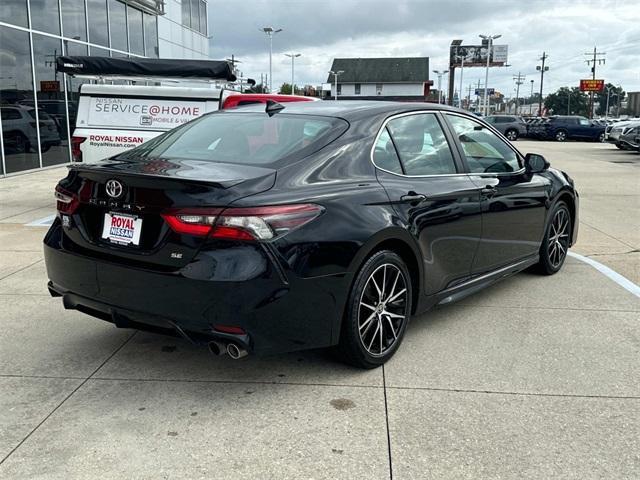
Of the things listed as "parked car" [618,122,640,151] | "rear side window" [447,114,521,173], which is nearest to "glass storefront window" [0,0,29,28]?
"rear side window" [447,114,521,173]

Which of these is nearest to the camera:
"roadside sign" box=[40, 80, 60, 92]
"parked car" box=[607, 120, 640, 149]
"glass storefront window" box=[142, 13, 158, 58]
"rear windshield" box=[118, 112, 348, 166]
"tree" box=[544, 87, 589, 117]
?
"rear windshield" box=[118, 112, 348, 166]

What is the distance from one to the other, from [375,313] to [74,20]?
16611 mm

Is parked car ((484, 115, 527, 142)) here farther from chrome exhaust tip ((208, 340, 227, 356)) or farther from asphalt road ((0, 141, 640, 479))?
chrome exhaust tip ((208, 340, 227, 356))

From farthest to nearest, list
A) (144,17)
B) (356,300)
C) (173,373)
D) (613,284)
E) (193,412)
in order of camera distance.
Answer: (144,17)
(613,284)
(173,373)
(356,300)
(193,412)

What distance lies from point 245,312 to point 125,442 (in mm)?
834

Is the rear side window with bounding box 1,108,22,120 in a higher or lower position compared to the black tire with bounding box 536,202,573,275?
higher

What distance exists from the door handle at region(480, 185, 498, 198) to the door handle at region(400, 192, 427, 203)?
0.77m

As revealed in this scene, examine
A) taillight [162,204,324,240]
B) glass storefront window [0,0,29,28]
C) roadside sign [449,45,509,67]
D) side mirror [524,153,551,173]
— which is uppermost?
roadside sign [449,45,509,67]

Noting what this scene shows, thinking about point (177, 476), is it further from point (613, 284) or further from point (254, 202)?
point (613, 284)

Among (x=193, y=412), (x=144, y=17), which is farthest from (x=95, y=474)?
(x=144, y=17)

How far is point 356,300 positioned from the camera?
342 cm

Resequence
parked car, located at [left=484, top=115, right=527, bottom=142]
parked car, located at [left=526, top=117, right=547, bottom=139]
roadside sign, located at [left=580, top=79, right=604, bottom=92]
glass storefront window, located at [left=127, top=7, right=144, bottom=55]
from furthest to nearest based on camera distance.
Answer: roadside sign, located at [left=580, top=79, right=604, bottom=92]
parked car, located at [left=484, top=115, right=527, bottom=142]
parked car, located at [left=526, top=117, right=547, bottom=139]
glass storefront window, located at [left=127, top=7, right=144, bottom=55]

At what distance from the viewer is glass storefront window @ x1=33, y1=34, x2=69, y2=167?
15.3 meters

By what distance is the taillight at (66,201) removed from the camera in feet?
11.4
